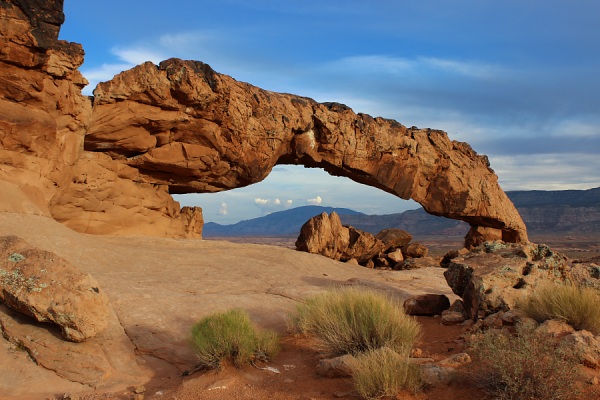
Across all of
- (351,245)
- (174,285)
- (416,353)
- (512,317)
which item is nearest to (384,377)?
(416,353)

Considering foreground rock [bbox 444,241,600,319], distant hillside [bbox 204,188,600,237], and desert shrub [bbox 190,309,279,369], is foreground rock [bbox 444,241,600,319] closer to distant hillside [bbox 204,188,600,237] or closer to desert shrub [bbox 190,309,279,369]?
desert shrub [bbox 190,309,279,369]

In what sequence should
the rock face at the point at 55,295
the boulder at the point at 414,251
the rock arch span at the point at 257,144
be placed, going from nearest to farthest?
the rock face at the point at 55,295, the rock arch span at the point at 257,144, the boulder at the point at 414,251

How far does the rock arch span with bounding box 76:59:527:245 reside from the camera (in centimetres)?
1566

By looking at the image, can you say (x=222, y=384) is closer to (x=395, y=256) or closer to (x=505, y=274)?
(x=505, y=274)

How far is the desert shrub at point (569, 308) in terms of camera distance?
6719mm

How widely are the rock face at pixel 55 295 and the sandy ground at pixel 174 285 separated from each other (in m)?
→ 0.60

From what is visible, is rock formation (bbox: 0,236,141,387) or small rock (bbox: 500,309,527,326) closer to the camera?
rock formation (bbox: 0,236,141,387)

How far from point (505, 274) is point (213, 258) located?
25.7 ft

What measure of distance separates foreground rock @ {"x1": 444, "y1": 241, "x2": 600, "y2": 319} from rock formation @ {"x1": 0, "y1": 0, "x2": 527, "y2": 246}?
31.3 feet

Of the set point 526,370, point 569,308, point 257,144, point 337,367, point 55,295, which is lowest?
point 337,367

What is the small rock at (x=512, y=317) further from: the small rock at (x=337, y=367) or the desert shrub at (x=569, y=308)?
the small rock at (x=337, y=367)

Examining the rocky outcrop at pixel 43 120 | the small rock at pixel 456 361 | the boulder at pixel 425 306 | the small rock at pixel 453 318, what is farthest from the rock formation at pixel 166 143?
the small rock at pixel 456 361

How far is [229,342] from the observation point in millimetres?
6984

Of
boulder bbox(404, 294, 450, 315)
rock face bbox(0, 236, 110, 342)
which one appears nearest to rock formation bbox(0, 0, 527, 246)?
rock face bbox(0, 236, 110, 342)
